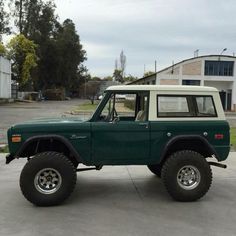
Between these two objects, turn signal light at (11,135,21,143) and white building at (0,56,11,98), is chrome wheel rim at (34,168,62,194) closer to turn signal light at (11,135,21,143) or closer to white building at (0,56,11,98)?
turn signal light at (11,135,21,143)

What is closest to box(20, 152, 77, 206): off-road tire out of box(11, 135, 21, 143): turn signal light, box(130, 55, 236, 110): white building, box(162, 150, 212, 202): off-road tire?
box(11, 135, 21, 143): turn signal light

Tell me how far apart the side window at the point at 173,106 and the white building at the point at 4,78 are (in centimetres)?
5017

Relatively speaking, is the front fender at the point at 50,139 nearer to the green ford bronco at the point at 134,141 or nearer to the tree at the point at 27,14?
the green ford bronco at the point at 134,141

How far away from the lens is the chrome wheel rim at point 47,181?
21.0 feet

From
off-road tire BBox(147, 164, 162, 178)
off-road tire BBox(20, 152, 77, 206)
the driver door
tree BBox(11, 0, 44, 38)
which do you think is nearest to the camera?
off-road tire BBox(20, 152, 77, 206)

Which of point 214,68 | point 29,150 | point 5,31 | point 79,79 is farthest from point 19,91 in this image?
point 29,150

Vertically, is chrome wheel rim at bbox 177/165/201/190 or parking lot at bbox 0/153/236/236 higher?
chrome wheel rim at bbox 177/165/201/190

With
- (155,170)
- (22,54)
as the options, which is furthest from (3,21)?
(155,170)

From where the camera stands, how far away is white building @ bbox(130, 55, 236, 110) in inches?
1914

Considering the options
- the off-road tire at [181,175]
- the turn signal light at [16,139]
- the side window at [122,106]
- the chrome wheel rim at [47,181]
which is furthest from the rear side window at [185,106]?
the turn signal light at [16,139]

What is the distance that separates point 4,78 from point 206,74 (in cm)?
2791

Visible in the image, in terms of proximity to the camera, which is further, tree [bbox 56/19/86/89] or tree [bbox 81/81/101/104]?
tree [bbox 81/81/101/104]

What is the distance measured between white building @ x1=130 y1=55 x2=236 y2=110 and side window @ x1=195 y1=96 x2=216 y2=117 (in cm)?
4031

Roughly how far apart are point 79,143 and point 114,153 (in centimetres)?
60
